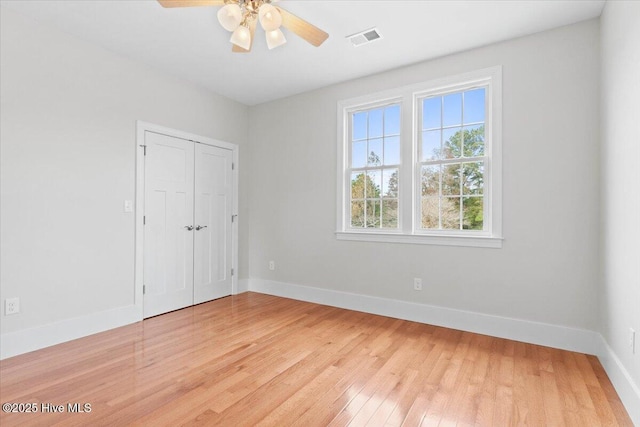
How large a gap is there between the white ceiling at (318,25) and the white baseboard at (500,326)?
105 inches

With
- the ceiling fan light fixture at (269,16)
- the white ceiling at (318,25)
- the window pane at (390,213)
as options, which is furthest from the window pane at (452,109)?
the ceiling fan light fixture at (269,16)

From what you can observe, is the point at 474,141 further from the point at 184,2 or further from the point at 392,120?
the point at 184,2

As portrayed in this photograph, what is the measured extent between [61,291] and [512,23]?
15.4 ft

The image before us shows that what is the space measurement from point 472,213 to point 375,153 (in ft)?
4.32

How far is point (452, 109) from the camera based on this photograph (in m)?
3.44

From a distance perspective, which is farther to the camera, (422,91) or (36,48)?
(422,91)

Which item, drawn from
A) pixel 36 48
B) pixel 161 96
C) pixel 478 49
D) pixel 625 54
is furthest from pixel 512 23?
pixel 36 48

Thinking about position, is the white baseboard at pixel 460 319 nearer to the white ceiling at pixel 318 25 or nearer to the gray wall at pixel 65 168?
the gray wall at pixel 65 168

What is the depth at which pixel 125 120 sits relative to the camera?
3.43 meters

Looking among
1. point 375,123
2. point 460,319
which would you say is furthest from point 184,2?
point 460,319

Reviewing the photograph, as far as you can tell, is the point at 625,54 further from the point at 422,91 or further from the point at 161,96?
the point at 161,96

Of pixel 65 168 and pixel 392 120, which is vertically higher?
pixel 392 120

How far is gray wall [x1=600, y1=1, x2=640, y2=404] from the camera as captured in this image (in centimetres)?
186

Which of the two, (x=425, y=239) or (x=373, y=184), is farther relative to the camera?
(x=373, y=184)
